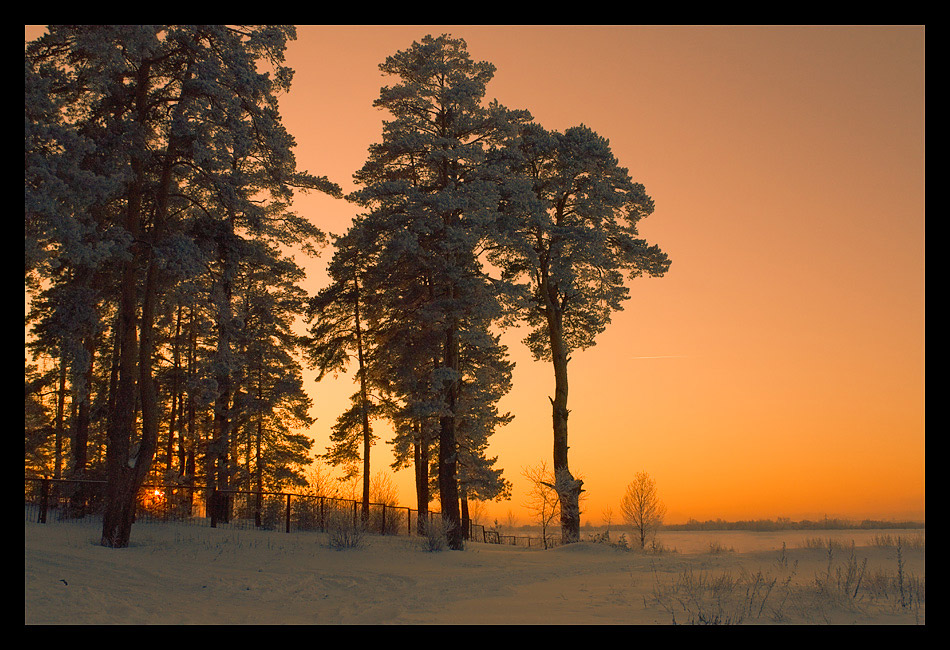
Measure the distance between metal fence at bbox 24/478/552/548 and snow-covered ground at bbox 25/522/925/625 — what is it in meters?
4.99

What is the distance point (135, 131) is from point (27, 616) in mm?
12759

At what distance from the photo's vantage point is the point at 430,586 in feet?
50.2

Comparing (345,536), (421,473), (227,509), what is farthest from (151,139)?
(421,473)

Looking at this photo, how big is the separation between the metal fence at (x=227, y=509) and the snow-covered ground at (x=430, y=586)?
499 cm

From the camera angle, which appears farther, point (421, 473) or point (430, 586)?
point (421, 473)

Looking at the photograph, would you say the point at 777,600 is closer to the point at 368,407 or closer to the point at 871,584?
the point at 871,584

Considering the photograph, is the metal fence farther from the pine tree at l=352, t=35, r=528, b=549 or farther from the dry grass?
the dry grass

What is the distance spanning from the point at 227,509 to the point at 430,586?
17.7 m

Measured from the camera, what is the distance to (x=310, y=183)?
24969 mm

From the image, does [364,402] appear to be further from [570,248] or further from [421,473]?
[570,248]

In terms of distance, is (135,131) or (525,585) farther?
(135,131)

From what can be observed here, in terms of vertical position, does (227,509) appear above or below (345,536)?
below

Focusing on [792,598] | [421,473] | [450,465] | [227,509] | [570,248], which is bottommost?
[227,509]
